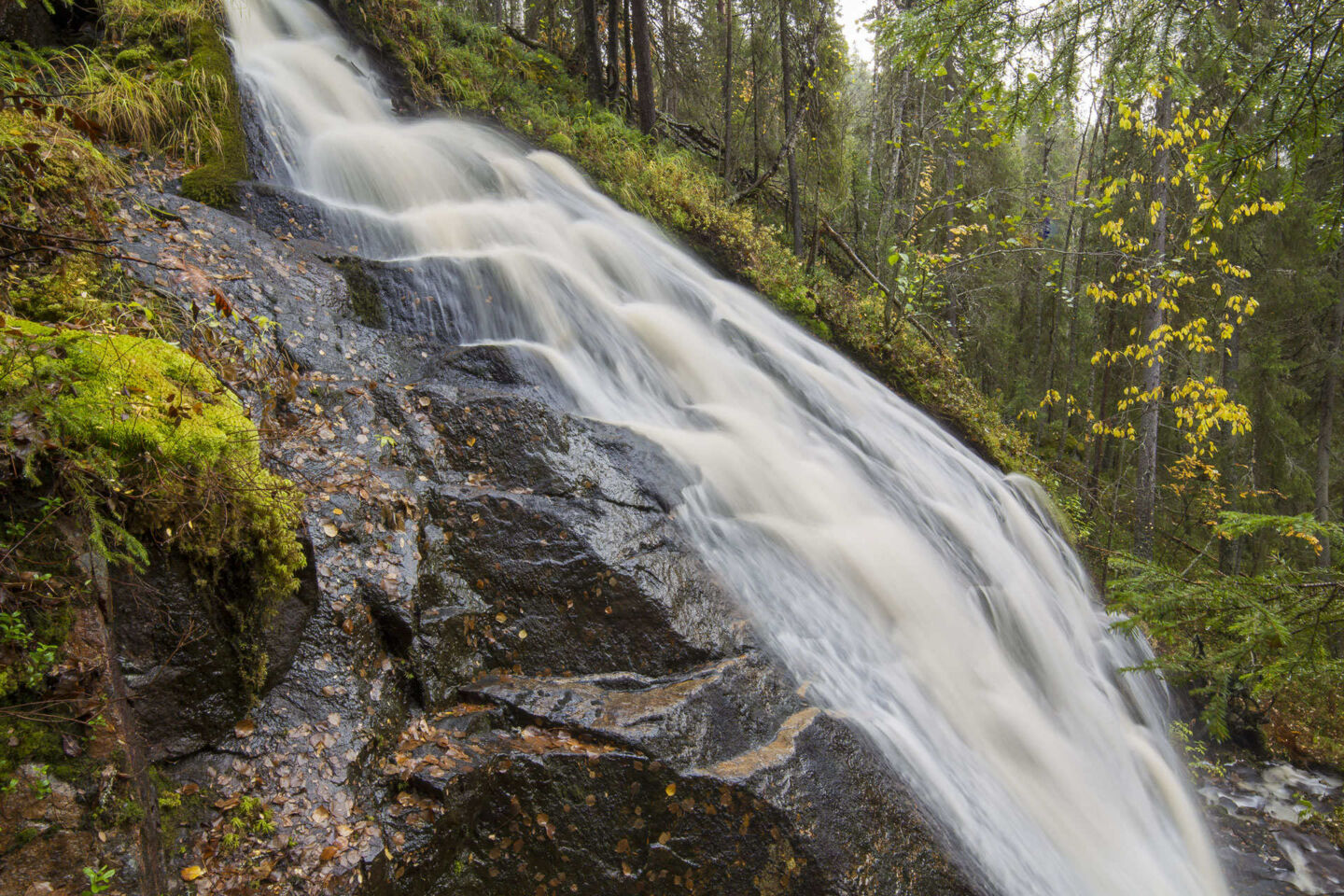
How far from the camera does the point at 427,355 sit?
535cm

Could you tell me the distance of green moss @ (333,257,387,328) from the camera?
5359mm

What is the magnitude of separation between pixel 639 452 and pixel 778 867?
109 inches

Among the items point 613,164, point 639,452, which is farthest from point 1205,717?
point 613,164

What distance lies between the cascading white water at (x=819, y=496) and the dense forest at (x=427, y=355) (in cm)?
75

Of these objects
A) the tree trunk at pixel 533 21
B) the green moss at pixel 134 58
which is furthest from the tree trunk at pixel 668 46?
the green moss at pixel 134 58

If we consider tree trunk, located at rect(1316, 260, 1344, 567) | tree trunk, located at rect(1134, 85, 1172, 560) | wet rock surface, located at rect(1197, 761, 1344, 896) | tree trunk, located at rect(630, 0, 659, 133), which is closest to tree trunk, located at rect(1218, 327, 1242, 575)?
tree trunk, located at rect(1316, 260, 1344, 567)

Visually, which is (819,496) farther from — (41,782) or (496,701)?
(41,782)

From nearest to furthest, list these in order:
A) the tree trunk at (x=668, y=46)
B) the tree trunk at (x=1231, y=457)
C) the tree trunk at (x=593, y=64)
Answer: the tree trunk at (x=593, y=64) → the tree trunk at (x=668, y=46) → the tree trunk at (x=1231, y=457)

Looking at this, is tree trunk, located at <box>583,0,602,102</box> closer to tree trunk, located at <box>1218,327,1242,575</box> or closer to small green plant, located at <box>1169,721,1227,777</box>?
small green plant, located at <box>1169,721,1227,777</box>

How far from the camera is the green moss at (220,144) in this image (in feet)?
18.0

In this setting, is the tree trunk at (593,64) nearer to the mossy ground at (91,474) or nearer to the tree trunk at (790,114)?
the tree trunk at (790,114)

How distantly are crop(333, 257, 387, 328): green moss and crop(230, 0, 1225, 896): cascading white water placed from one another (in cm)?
38

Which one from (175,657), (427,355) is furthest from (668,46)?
(175,657)

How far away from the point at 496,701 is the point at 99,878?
1640 millimetres
